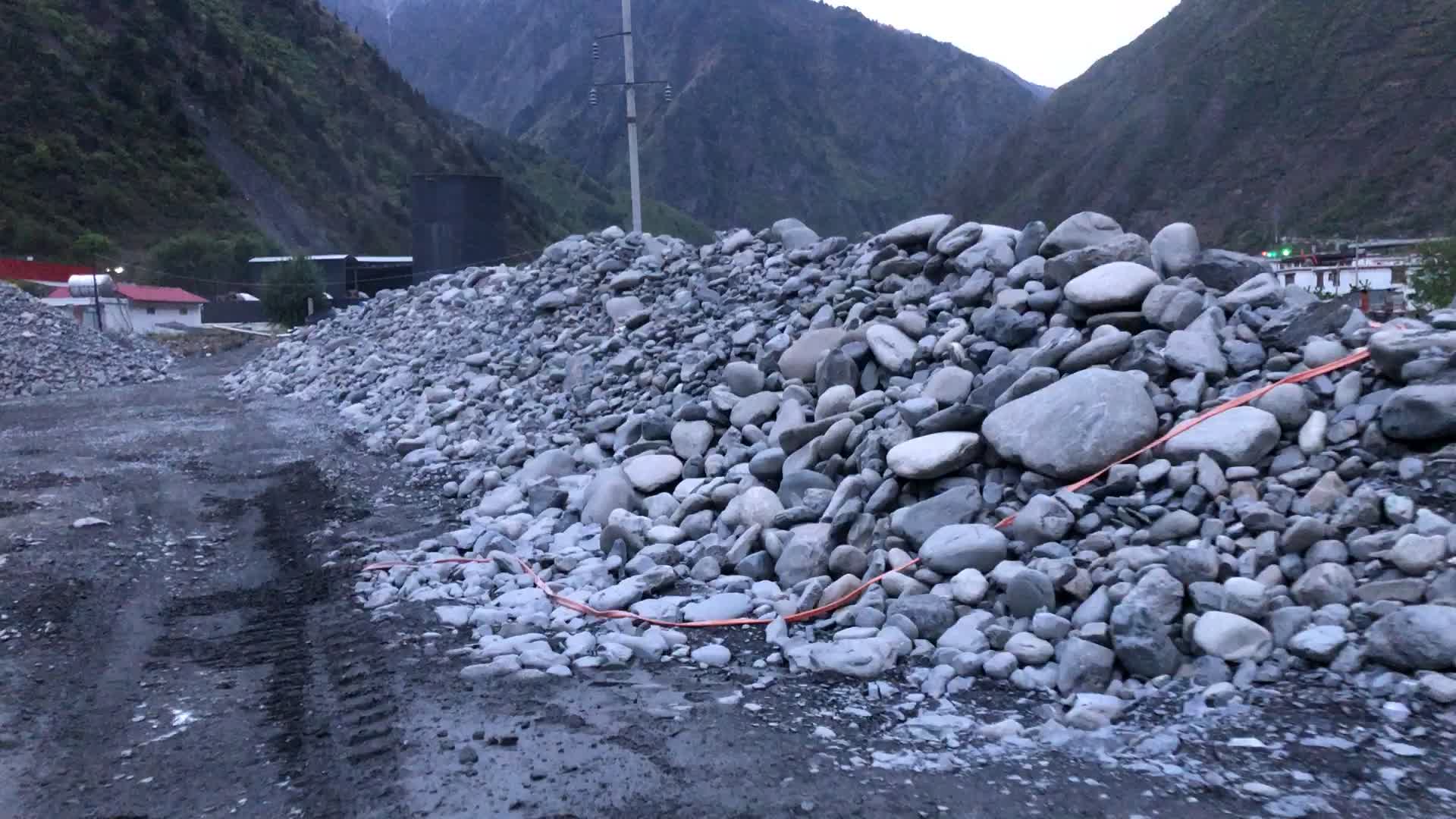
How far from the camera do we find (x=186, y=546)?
6.57 meters

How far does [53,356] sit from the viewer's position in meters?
19.5

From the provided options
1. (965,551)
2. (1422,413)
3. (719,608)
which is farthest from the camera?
(719,608)

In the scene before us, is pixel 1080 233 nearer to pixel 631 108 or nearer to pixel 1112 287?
pixel 1112 287

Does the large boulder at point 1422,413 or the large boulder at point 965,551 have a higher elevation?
the large boulder at point 1422,413

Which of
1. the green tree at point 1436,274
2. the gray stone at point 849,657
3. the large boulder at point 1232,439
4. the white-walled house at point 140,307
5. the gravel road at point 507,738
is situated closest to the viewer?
the gravel road at point 507,738

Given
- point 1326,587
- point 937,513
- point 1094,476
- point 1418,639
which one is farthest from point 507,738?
point 1418,639

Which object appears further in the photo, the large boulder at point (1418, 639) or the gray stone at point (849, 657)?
the gray stone at point (849, 657)

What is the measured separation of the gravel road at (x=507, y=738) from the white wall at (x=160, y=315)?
31090mm

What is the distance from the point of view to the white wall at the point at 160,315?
1337 inches

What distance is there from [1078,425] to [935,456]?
0.63m

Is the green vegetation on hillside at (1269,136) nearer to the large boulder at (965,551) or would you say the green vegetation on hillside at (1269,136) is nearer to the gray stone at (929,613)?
the large boulder at (965,551)

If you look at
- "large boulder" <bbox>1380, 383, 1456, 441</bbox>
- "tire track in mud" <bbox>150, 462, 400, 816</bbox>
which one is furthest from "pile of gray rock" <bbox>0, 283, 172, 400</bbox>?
"large boulder" <bbox>1380, 383, 1456, 441</bbox>

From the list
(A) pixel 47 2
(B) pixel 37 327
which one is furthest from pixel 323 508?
(A) pixel 47 2

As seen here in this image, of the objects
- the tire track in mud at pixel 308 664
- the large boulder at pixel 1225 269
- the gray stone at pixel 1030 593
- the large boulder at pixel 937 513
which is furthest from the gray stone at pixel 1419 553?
the tire track in mud at pixel 308 664
